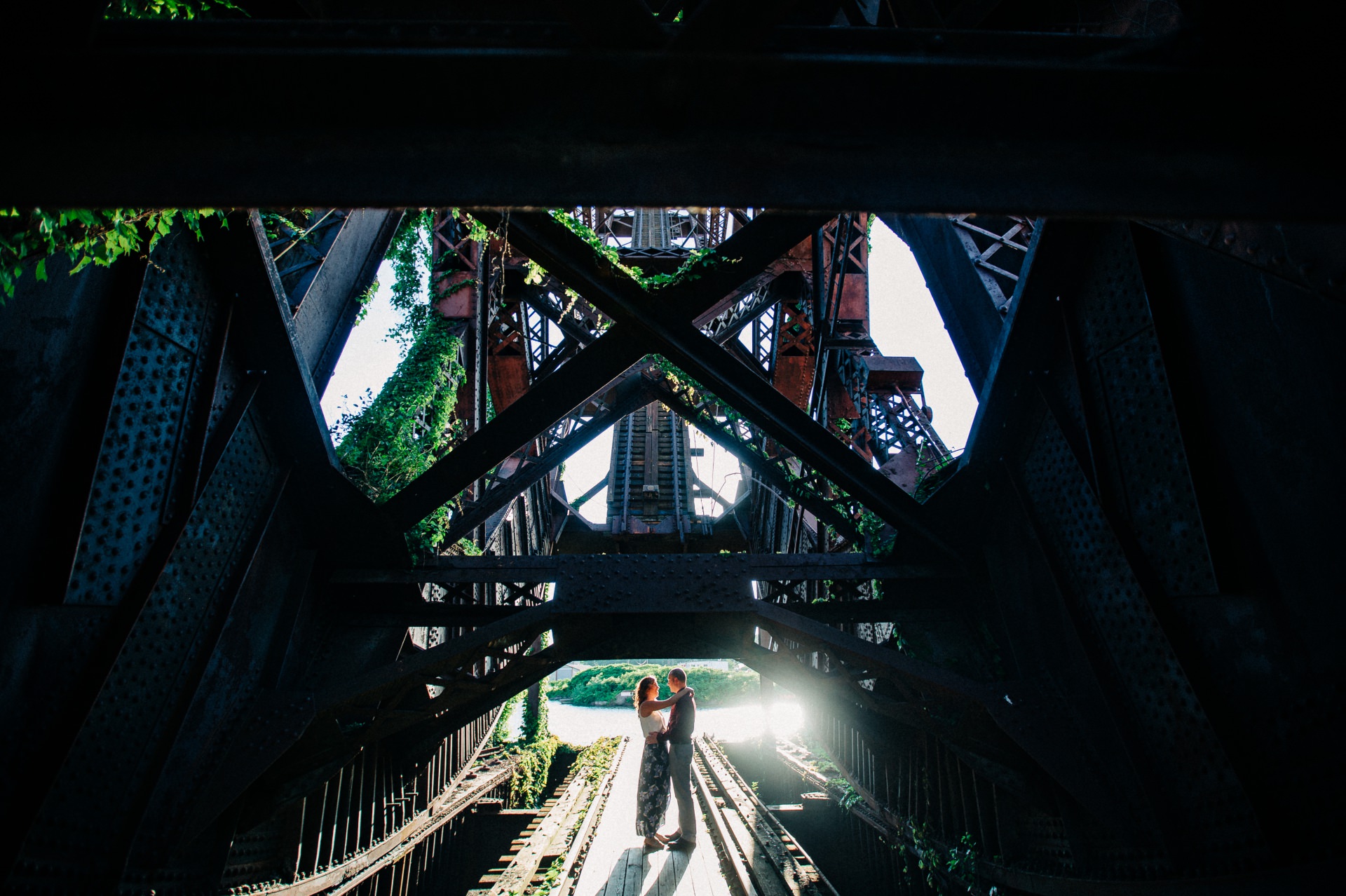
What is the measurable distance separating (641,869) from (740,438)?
424cm

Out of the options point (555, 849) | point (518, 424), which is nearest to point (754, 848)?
point (555, 849)

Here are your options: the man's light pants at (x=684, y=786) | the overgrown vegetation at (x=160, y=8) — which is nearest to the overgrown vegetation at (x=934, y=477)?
the man's light pants at (x=684, y=786)

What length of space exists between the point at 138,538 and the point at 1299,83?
5.33 meters

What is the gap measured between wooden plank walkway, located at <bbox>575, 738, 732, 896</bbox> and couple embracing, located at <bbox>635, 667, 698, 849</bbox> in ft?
0.58

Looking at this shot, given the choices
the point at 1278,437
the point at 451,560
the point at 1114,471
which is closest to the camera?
the point at 1278,437

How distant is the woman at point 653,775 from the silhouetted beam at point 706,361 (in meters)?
2.95

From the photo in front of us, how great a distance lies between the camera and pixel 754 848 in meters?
7.00

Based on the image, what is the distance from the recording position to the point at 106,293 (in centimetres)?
355

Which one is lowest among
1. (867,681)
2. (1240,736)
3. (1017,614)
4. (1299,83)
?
(867,681)

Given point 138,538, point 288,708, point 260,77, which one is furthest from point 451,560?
point 260,77

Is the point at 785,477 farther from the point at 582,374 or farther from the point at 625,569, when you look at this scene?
the point at 582,374

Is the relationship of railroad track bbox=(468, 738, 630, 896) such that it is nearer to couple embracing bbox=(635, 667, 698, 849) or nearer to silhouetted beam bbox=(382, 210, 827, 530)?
couple embracing bbox=(635, 667, 698, 849)

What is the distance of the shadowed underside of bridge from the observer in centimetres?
176

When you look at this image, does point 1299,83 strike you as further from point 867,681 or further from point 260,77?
point 867,681
